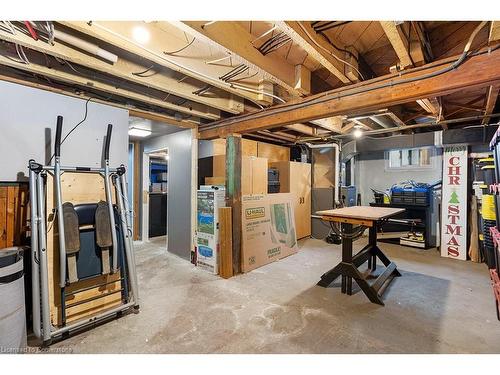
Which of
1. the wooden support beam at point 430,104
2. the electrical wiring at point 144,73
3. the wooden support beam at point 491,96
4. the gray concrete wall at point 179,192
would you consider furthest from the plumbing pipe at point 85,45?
the wooden support beam at point 491,96

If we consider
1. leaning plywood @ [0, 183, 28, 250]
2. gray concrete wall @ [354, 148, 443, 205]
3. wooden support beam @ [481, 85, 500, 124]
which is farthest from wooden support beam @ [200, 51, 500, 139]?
gray concrete wall @ [354, 148, 443, 205]

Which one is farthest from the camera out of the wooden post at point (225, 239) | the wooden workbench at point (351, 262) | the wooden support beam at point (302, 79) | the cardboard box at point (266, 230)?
the cardboard box at point (266, 230)

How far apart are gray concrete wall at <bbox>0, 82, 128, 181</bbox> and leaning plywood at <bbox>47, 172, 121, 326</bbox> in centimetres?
27

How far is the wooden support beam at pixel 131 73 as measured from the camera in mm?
1706

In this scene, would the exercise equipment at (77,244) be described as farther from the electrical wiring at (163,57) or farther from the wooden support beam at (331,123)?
the wooden support beam at (331,123)

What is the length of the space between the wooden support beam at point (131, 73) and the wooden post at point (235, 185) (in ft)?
1.63

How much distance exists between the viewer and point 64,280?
6.43ft

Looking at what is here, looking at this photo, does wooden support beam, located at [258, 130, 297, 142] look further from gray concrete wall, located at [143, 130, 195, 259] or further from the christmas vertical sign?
the christmas vertical sign

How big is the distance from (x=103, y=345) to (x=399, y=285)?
3216mm

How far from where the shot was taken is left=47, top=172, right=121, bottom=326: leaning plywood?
6.97 ft

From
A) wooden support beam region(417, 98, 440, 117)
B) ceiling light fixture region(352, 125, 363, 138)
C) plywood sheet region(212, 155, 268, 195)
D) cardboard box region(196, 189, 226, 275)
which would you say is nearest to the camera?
wooden support beam region(417, 98, 440, 117)

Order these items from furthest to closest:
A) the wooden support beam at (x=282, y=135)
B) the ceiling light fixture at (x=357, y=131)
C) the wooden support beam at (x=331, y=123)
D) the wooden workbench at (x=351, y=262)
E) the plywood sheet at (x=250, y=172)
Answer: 1. the wooden support beam at (x=282, y=135)
2. the ceiling light fixture at (x=357, y=131)
3. the plywood sheet at (x=250, y=172)
4. the wooden support beam at (x=331, y=123)
5. the wooden workbench at (x=351, y=262)

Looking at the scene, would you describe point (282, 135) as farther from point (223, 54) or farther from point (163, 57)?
point (163, 57)
